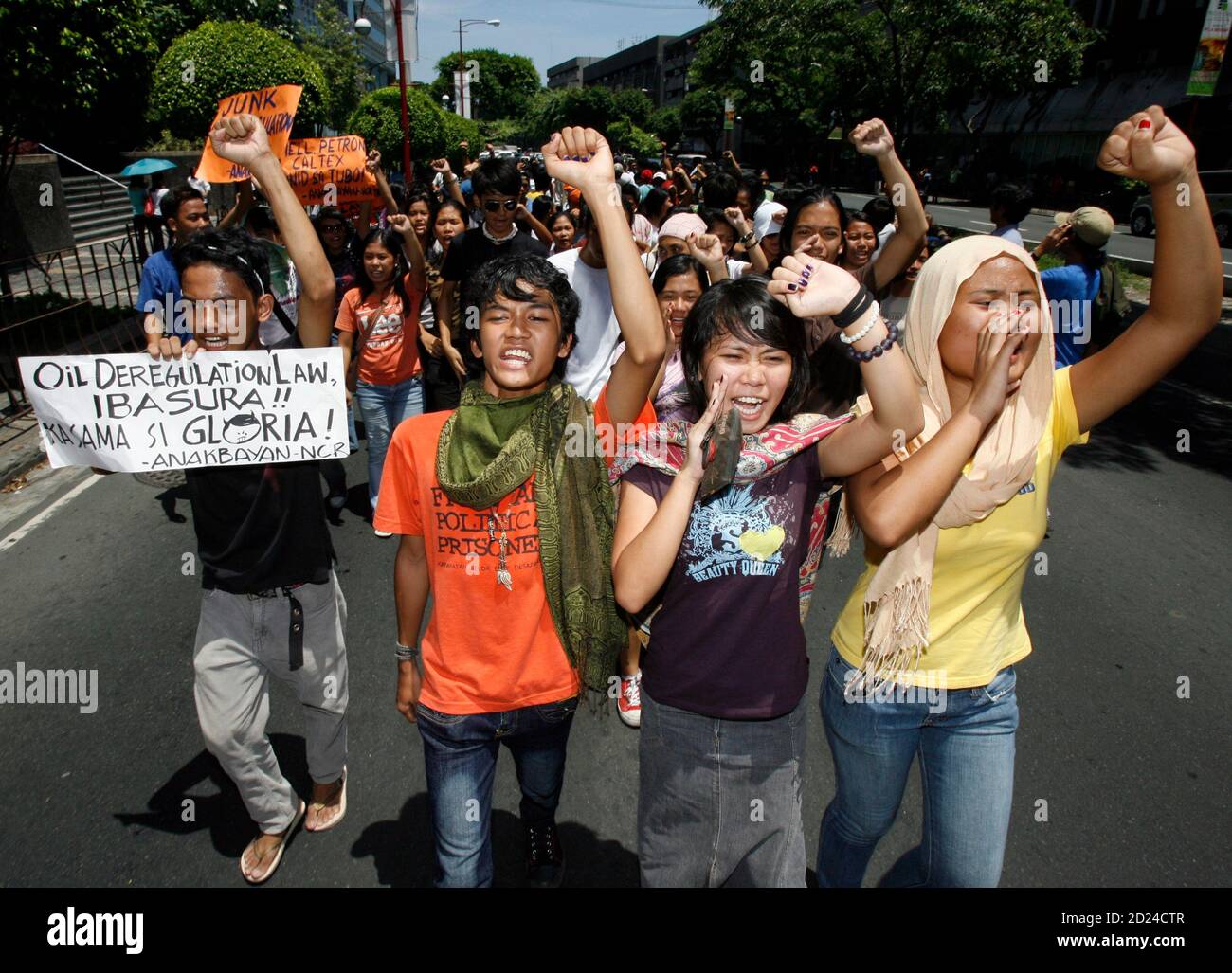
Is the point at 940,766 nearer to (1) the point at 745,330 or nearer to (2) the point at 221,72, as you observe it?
(1) the point at 745,330

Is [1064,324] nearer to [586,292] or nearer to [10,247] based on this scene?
[586,292]

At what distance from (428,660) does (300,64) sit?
17.9 metres

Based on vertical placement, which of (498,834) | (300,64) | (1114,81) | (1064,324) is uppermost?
(1114,81)

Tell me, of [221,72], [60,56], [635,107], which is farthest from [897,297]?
[635,107]

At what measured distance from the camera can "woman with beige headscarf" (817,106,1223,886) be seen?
196cm

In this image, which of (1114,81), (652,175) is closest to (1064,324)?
(652,175)

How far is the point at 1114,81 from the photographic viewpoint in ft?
123

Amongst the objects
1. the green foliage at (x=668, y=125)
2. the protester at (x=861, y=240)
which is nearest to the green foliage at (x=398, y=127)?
the protester at (x=861, y=240)

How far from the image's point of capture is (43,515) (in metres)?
5.88

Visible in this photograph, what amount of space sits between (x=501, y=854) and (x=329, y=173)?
476 centimetres

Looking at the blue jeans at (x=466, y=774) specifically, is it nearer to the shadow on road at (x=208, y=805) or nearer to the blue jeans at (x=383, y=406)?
the shadow on road at (x=208, y=805)

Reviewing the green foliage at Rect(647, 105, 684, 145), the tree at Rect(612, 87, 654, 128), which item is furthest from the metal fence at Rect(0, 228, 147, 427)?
the tree at Rect(612, 87, 654, 128)

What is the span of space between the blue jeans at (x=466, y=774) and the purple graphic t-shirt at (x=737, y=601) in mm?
483

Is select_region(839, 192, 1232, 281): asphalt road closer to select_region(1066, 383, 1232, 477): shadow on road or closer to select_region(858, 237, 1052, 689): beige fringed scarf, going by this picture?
select_region(1066, 383, 1232, 477): shadow on road
